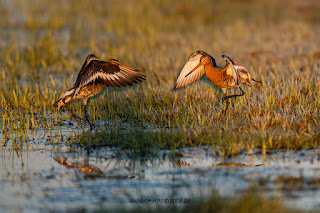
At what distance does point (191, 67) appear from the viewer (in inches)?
314

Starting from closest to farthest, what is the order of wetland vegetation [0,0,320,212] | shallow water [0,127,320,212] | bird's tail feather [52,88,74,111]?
shallow water [0,127,320,212] < wetland vegetation [0,0,320,212] < bird's tail feather [52,88,74,111]

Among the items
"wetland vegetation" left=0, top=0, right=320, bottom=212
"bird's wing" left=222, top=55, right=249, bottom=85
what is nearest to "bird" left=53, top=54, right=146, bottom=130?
"wetland vegetation" left=0, top=0, right=320, bottom=212

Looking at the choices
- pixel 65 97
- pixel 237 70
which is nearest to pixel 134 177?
pixel 65 97

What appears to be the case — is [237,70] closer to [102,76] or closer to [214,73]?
[214,73]

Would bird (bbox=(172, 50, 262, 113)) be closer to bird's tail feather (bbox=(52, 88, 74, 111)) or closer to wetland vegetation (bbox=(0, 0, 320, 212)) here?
wetland vegetation (bbox=(0, 0, 320, 212))

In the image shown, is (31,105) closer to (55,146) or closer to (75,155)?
(55,146)

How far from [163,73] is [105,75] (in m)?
3.37

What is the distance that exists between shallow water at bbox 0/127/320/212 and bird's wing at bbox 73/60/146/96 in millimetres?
1117

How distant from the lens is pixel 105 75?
7172mm

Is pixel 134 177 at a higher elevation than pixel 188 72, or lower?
lower

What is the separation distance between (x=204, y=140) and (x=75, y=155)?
160cm

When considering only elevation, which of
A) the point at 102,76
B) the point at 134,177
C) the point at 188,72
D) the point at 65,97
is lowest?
the point at 134,177

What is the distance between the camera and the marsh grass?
21.3 ft

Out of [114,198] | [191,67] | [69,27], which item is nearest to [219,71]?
[191,67]
